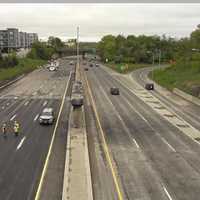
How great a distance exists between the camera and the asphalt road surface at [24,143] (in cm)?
2645

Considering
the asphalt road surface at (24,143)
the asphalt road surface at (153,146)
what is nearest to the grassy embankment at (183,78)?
the asphalt road surface at (153,146)

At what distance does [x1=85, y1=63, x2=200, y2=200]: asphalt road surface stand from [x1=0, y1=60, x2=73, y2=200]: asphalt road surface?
604 centimetres

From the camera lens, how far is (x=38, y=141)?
38750 millimetres

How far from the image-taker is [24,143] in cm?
3797

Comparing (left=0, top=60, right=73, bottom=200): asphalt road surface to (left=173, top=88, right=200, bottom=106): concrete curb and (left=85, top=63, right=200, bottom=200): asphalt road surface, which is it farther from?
(left=173, top=88, right=200, bottom=106): concrete curb

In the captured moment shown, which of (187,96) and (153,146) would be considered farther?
(187,96)

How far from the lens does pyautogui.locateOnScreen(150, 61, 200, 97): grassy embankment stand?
258ft

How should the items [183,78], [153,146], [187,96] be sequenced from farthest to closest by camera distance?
[183,78] < [187,96] < [153,146]

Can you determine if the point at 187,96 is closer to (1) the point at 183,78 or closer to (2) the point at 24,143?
(1) the point at 183,78

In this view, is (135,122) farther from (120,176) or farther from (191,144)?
(120,176)

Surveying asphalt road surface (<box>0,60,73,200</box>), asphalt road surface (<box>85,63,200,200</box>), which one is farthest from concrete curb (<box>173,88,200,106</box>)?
asphalt road surface (<box>0,60,73,200</box>)

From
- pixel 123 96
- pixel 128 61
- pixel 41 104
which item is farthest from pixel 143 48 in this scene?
pixel 41 104

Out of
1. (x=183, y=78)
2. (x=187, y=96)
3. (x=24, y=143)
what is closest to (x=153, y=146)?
(x=24, y=143)

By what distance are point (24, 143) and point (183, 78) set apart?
227ft
